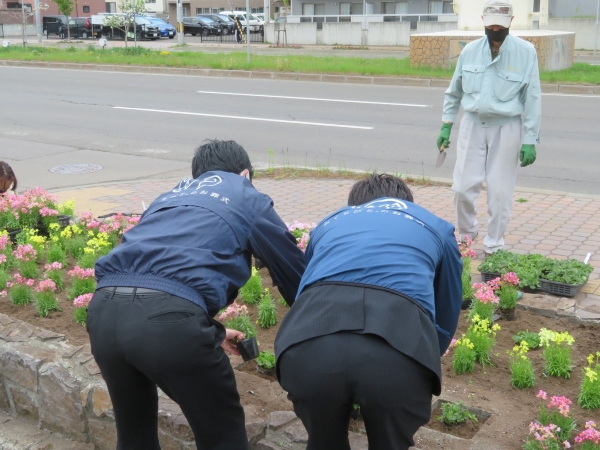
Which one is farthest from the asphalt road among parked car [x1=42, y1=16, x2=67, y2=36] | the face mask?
parked car [x1=42, y1=16, x2=67, y2=36]

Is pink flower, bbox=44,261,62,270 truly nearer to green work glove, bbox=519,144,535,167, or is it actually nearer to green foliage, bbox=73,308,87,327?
green foliage, bbox=73,308,87,327

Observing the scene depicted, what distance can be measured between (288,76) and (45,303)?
1768 centimetres

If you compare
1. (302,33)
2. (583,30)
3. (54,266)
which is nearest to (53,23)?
(302,33)

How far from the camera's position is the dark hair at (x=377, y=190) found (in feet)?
10.0

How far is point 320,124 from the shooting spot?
13.6m

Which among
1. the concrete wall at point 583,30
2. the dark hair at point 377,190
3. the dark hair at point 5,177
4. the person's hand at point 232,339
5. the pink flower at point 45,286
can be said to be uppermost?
the concrete wall at point 583,30

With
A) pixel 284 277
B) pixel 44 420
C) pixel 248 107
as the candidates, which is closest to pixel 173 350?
pixel 284 277

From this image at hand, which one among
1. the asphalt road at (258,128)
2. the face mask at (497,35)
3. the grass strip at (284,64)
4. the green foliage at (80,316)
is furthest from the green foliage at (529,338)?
the grass strip at (284,64)

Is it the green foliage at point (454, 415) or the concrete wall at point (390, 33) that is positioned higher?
the concrete wall at point (390, 33)

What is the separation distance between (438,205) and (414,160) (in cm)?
267

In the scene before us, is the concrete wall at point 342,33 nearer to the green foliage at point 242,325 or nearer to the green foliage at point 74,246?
the green foliage at point 74,246

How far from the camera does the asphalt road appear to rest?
10312 millimetres

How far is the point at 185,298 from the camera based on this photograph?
2.76m

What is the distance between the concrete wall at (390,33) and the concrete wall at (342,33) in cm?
84
